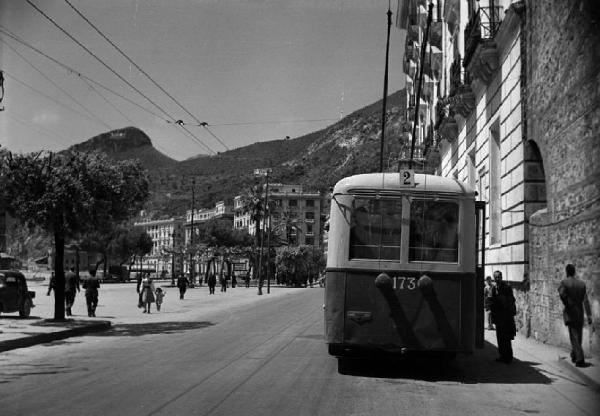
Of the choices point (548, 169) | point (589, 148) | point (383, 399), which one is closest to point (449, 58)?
point (548, 169)

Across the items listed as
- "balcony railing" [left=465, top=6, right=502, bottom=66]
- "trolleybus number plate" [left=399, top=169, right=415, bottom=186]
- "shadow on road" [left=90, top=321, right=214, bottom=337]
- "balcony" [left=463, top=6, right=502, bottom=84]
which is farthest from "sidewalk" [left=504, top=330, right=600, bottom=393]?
"balcony railing" [left=465, top=6, right=502, bottom=66]

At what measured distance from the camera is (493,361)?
41.1 feet

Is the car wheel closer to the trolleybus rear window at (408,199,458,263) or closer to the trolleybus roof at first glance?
the trolleybus roof

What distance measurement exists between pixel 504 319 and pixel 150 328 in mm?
11448

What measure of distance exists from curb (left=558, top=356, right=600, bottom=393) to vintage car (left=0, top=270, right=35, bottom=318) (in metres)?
16.2

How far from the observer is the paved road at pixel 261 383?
7.74 metres

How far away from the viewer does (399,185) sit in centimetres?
1023

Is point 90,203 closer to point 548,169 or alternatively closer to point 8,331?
point 8,331

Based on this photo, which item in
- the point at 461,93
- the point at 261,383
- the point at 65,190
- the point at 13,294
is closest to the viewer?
the point at 261,383

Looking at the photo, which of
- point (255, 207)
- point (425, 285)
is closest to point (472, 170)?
point (425, 285)

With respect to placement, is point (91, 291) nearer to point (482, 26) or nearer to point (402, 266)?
point (482, 26)

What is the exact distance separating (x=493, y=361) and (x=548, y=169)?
4.58 metres

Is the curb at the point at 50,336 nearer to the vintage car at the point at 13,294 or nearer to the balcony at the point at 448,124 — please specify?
the vintage car at the point at 13,294

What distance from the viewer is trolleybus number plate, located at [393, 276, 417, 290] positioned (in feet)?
32.4
